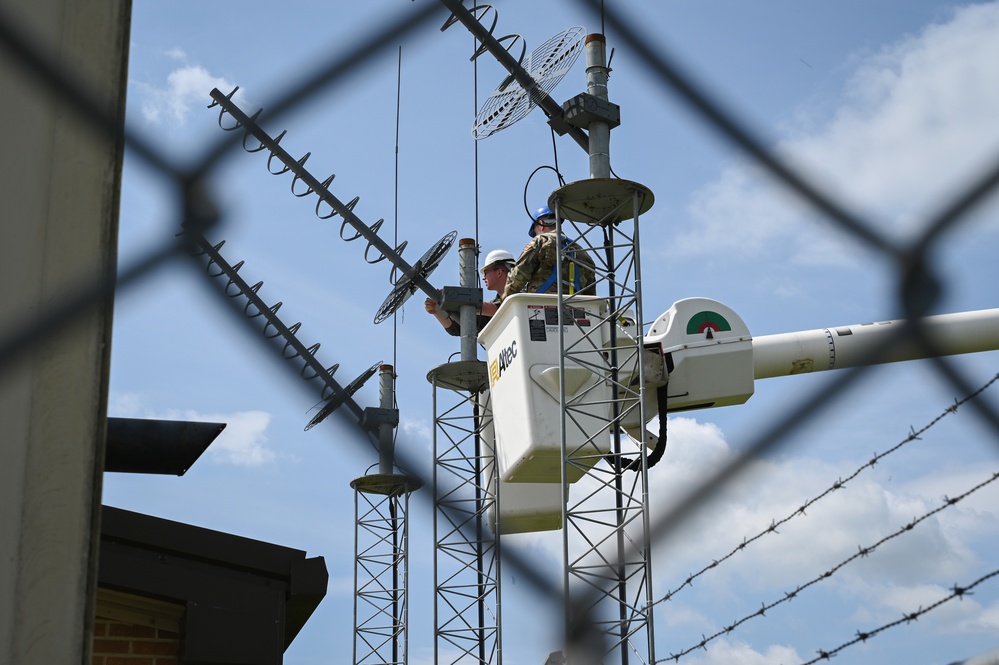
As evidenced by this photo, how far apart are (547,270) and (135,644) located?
5647 millimetres

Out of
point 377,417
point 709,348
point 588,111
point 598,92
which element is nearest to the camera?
point 588,111

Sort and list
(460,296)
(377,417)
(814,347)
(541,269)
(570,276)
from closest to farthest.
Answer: (570,276) < (541,269) < (814,347) < (460,296) < (377,417)

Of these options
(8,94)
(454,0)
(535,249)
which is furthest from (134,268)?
(535,249)

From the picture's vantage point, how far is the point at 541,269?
1060cm

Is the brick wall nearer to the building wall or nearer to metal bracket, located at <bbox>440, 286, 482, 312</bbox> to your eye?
the building wall

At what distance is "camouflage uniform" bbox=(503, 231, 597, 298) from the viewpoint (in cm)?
1030

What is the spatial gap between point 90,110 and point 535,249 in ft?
29.7

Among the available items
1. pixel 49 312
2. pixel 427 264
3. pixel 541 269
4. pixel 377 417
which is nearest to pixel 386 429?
pixel 377 417

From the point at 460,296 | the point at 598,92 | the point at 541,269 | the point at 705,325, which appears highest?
the point at 598,92

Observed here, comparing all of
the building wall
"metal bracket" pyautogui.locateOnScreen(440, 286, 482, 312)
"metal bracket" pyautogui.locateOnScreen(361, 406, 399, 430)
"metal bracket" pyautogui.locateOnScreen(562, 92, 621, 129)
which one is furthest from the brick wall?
"metal bracket" pyautogui.locateOnScreen(361, 406, 399, 430)

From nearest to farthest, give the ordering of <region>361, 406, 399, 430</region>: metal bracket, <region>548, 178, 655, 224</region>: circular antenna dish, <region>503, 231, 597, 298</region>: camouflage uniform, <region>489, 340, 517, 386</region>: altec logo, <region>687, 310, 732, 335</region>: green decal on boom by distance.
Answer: <region>548, 178, 655, 224</region>: circular antenna dish
<region>489, 340, 517, 386</region>: altec logo
<region>503, 231, 597, 298</region>: camouflage uniform
<region>687, 310, 732, 335</region>: green decal on boom
<region>361, 406, 399, 430</region>: metal bracket

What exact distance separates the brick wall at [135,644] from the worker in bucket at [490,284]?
6.64 meters

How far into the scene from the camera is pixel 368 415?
1590cm

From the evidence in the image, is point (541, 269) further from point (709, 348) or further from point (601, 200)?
point (709, 348)
